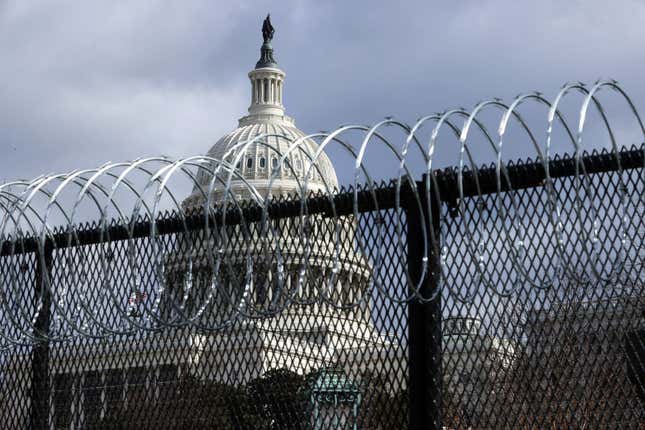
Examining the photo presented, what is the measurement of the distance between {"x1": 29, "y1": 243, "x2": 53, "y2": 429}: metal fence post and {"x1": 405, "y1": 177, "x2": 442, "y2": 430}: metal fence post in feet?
17.2

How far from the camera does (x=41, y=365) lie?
568 inches

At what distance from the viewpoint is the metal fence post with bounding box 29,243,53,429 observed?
14312mm

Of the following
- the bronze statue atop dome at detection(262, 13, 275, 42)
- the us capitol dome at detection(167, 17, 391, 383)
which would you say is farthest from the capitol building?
the bronze statue atop dome at detection(262, 13, 275, 42)

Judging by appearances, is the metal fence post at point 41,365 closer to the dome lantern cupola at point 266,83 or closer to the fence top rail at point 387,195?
the fence top rail at point 387,195

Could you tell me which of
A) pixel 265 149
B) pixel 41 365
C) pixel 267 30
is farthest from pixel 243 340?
pixel 267 30

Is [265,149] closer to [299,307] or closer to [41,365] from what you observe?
[41,365]

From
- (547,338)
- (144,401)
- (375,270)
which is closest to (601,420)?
(547,338)

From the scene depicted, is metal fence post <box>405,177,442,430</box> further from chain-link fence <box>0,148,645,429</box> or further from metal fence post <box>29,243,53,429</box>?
metal fence post <box>29,243,53,429</box>

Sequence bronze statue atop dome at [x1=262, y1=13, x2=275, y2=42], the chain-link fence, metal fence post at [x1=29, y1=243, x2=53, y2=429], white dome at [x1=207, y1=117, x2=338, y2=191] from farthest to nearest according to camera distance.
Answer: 1. bronze statue atop dome at [x1=262, y1=13, x2=275, y2=42]
2. white dome at [x1=207, y1=117, x2=338, y2=191]
3. metal fence post at [x1=29, y1=243, x2=53, y2=429]
4. the chain-link fence

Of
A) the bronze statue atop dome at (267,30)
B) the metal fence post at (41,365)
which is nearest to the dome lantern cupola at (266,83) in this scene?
the bronze statue atop dome at (267,30)

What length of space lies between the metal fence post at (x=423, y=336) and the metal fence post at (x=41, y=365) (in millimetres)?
5236

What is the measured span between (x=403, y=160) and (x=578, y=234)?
1771 mm

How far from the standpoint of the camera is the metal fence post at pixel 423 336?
36.3 feet

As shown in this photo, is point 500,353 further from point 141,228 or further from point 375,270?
point 141,228
